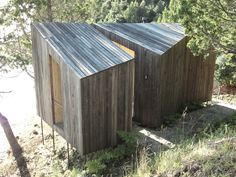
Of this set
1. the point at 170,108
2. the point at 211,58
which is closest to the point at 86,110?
the point at 170,108

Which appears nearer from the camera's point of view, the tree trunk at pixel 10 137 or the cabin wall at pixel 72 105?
the cabin wall at pixel 72 105

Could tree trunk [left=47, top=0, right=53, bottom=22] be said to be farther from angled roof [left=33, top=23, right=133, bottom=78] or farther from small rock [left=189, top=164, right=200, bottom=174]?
small rock [left=189, top=164, right=200, bottom=174]

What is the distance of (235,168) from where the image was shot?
370 cm

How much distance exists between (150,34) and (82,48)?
342cm

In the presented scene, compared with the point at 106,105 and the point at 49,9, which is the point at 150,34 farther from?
the point at 49,9

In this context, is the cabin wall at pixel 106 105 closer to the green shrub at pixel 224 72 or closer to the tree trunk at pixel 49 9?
the green shrub at pixel 224 72

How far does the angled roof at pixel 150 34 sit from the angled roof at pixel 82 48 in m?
1.25

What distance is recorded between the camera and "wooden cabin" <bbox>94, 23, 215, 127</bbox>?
9461 mm

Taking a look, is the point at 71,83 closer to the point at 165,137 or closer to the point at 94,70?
the point at 94,70

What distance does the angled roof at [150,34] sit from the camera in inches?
379

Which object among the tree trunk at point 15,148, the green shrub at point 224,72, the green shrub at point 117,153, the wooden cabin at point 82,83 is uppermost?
the wooden cabin at point 82,83

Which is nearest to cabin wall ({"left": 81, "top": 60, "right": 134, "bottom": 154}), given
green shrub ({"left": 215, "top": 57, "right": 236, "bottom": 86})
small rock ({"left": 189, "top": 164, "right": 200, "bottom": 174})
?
small rock ({"left": 189, "top": 164, "right": 200, "bottom": 174})

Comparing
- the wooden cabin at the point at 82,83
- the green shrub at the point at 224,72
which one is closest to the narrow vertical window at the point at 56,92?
the wooden cabin at the point at 82,83

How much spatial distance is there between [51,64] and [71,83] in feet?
4.42
